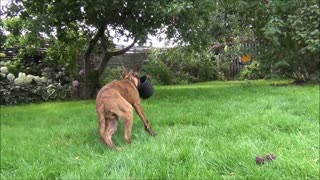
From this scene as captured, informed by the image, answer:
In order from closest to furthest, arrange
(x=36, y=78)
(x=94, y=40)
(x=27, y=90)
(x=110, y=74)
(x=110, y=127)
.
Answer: (x=110, y=127)
(x=94, y=40)
(x=27, y=90)
(x=36, y=78)
(x=110, y=74)

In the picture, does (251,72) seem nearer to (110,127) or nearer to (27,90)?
(27,90)

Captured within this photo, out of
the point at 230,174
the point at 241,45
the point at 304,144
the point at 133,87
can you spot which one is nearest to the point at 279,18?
the point at 241,45

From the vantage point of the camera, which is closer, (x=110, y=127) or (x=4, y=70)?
(x=110, y=127)

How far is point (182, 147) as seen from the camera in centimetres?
346

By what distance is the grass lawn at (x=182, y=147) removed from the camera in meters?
2.91

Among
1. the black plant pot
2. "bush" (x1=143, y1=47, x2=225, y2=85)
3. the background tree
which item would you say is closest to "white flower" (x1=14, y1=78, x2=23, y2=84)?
the background tree

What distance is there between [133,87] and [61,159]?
4.85 feet

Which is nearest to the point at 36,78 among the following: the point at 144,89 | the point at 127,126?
the point at 144,89

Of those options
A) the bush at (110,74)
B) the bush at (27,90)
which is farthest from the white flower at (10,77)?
the bush at (110,74)

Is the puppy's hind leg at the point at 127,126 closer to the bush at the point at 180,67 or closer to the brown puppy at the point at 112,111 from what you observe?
the brown puppy at the point at 112,111

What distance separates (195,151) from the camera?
328 centimetres

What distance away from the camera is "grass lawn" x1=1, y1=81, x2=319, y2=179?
2908mm

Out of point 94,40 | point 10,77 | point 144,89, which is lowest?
point 10,77

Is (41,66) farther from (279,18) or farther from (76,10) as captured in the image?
(279,18)
